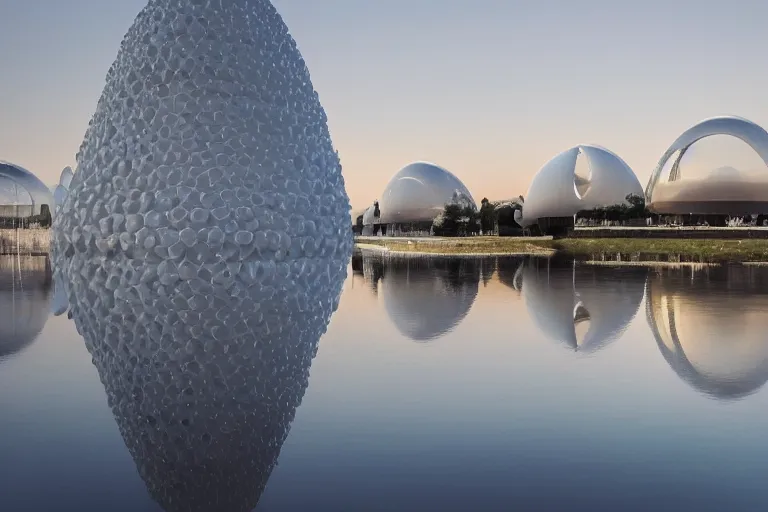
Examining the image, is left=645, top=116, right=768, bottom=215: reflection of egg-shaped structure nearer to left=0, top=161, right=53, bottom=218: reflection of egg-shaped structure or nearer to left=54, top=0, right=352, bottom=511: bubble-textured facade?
left=0, top=161, right=53, bottom=218: reflection of egg-shaped structure

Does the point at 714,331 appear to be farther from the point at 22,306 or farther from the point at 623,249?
the point at 623,249

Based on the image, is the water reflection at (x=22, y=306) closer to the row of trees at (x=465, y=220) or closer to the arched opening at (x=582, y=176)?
the row of trees at (x=465, y=220)

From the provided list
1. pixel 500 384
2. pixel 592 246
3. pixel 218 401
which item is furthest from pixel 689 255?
pixel 218 401

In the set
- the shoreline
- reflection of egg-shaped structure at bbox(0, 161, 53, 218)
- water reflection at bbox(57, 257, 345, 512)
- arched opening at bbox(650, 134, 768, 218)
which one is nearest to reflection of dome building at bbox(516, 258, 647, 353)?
water reflection at bbox(57, 257, 345, 512)

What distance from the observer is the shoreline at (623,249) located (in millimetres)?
29734

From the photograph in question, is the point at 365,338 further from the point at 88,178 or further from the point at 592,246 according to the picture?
the point at 592,246

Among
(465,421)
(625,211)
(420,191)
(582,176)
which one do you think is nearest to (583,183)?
(582,176)

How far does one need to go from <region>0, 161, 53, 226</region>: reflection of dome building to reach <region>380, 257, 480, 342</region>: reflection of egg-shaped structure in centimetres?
3116

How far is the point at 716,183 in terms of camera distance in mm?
52094

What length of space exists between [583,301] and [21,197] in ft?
141

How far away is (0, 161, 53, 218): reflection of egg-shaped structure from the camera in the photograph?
47469 mm

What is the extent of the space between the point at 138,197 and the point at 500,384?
6.24m

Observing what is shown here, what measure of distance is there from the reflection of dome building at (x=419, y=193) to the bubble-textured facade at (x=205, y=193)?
60.0 meters

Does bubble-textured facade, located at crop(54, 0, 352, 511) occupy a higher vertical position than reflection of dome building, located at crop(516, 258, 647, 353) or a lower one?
higher
